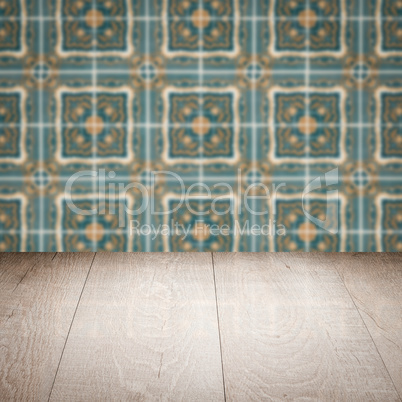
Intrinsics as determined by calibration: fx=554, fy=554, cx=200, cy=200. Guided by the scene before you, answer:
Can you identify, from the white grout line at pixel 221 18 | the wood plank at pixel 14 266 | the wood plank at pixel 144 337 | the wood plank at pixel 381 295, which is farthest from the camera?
the white grout line at pixel 221 18

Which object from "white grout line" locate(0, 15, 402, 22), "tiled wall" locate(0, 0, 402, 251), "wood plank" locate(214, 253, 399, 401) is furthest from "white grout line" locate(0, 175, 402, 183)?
"white grout line" locate(0, 15, 402, 22)

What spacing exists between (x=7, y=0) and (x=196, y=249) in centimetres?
82

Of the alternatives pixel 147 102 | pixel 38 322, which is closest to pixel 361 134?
pixel 147 102

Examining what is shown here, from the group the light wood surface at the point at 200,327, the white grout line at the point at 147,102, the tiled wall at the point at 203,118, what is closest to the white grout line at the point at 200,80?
the tiled wall at the point at 203,118

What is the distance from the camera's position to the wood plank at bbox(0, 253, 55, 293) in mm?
1262

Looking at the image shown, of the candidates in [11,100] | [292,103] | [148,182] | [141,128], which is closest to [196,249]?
[148,182]

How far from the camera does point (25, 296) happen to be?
1177 millimetres

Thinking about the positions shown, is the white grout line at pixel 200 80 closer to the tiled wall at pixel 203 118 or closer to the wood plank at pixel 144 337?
the tiled wall at pixel 203 118

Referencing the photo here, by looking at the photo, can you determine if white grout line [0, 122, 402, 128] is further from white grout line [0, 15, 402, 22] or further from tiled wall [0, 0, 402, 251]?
white grout line [0, 15, 402, 22]

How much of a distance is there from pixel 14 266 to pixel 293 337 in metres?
0.75

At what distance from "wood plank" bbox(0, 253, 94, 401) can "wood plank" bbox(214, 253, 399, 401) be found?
0.29 meters

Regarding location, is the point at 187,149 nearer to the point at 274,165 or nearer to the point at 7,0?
the point at 274,165

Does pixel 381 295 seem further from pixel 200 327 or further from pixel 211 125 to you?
pixel 211 125

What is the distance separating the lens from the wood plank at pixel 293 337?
0.82 meters
